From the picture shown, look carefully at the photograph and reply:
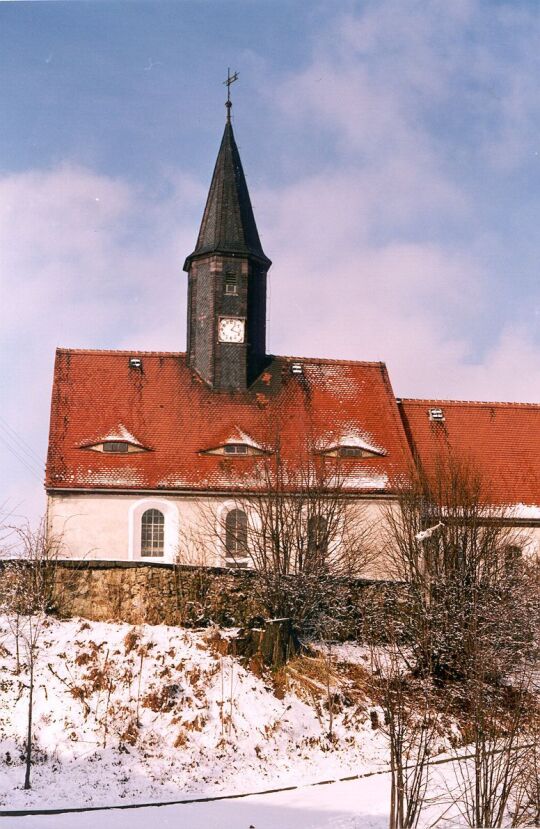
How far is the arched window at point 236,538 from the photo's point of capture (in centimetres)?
2722

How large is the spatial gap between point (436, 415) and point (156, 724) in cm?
1817

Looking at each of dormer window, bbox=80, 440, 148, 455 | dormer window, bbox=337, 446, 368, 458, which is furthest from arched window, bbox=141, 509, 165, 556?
dormer window, bbox=337, 446, 368, 458

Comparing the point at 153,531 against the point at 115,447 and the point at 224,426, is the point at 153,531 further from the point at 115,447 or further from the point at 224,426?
the point at 224,426

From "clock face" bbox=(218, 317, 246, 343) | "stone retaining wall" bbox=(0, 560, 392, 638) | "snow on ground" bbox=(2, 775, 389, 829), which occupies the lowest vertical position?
"snow on ground" bbox=(2, 775, 389, 829)

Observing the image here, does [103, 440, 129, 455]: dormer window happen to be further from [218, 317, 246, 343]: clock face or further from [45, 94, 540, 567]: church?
[218, 317, 246, 343]: clock face

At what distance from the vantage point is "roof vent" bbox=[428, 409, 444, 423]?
3469cm

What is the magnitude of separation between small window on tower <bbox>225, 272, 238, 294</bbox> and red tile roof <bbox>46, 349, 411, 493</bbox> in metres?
2.98

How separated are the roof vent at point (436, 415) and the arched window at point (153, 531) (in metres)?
10.8

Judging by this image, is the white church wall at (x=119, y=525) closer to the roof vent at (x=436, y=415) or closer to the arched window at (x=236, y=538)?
the arched window at (x=236, y=538)

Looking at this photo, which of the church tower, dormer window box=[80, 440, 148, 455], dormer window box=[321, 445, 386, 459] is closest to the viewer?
dormer window box=[80, 440, 148, 455]

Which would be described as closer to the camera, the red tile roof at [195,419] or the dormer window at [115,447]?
the red tile roof at [195,419]

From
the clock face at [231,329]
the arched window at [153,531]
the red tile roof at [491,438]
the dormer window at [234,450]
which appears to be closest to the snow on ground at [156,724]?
the arched window at [153,531]

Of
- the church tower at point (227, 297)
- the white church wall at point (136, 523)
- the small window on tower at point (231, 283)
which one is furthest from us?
the small window on tower at point (231, 283)

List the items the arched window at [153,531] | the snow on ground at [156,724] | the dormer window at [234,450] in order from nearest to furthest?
the snow on ground at [156,724]
the arched window at [153,531]
the dormer window at [234,450]
